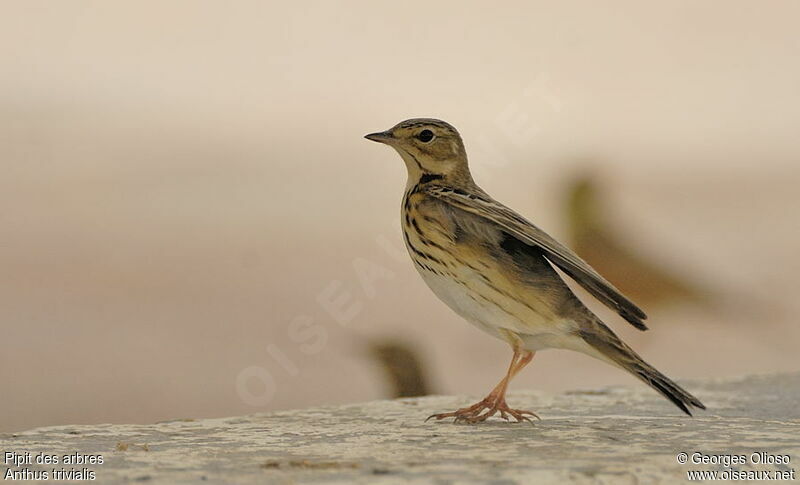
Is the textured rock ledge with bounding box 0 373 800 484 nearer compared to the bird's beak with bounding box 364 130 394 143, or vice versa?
the textured rock ledge with bounding box 0 373 800 484

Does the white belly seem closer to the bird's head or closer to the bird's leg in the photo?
the bird's leg

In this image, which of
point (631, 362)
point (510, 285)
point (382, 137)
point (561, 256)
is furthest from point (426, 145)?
point (631, 362)

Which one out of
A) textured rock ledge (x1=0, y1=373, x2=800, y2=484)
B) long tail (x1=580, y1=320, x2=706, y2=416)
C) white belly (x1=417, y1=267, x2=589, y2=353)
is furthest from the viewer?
white belly (x1=417, y1=267, x2=589, y2=353)

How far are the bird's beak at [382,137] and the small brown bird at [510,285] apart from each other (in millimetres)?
320

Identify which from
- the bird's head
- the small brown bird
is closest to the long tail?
the small brown bird

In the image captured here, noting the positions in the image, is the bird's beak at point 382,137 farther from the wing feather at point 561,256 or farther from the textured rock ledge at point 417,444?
the textured rock ledge at point 417,444

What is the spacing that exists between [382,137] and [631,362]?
1.30m

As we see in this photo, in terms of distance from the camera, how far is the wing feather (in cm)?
360

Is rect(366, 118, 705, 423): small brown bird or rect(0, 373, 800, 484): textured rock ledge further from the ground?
rect(366, 118, 705, 423): small brown bird

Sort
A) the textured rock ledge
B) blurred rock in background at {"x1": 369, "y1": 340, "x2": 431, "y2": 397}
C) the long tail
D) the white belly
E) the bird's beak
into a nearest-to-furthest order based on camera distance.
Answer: the textured rock ledge, the long tail, the white belly, the bird's beak, blurred rock in background at {"x1": 369, "y1": 340, "x2": 431, "y2": 397}

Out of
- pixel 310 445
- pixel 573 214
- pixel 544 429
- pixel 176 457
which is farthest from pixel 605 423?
pixel 573 214

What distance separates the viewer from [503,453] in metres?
3.02

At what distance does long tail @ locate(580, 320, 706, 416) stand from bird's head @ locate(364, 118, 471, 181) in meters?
0.88

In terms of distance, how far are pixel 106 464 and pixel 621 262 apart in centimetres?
454
